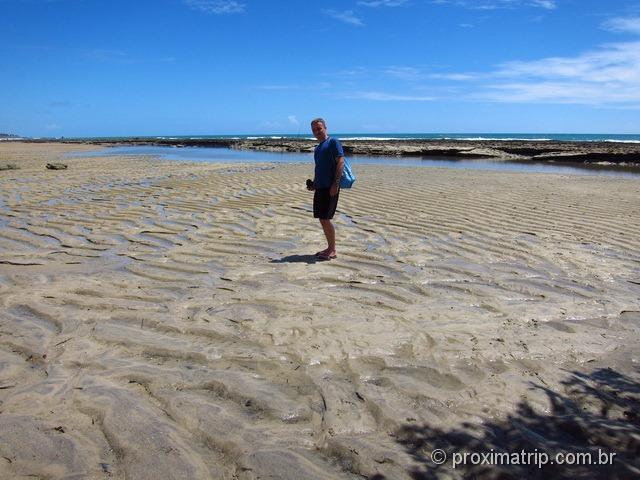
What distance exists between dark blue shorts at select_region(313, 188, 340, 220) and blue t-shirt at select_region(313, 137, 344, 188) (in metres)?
0.09

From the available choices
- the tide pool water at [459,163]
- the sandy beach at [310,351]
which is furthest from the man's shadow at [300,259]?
the tide pool water at [459,163]

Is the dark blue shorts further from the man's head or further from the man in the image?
the man's head

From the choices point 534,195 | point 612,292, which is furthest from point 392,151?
point 612,292

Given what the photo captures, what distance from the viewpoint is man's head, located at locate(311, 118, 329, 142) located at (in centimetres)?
559

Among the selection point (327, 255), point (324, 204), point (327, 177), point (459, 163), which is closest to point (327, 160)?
point (327, 177)

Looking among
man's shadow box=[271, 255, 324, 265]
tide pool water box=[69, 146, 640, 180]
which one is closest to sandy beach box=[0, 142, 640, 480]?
man's shadow box=[271, 255, 324, 265]

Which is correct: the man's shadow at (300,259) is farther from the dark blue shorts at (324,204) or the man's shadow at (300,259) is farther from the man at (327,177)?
the dark blue shorts at (324,204)

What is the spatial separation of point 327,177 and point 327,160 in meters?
0.21

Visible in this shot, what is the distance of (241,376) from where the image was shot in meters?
2.96

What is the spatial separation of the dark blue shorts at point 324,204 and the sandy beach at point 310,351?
557 mm

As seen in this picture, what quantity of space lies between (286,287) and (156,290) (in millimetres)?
1248

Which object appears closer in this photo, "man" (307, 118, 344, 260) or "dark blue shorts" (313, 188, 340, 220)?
"man" (307, 118, 344, 260)

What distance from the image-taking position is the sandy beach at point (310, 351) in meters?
2.32

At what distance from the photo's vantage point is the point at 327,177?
223 inches
